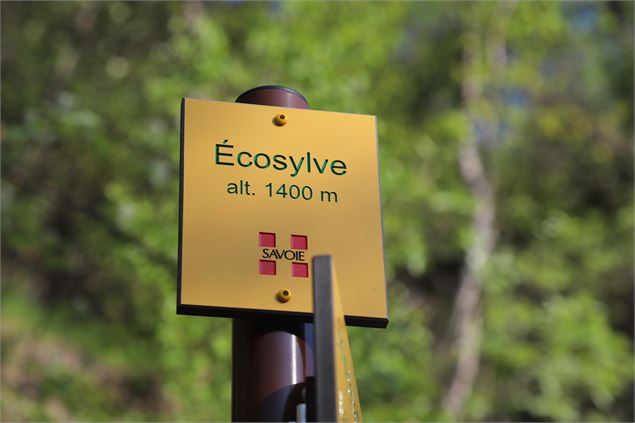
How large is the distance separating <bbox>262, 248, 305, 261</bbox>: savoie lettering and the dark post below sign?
0.51 feet

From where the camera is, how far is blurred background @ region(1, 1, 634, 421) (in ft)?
26.4

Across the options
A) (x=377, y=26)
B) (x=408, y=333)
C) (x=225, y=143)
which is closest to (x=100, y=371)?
(x=408, y=333)

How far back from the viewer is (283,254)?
2213 mm

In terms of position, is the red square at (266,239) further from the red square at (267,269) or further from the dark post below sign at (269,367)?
the dark post below sign at (269,367)

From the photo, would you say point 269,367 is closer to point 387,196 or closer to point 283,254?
point 283,254

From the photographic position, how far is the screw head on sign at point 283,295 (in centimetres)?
216

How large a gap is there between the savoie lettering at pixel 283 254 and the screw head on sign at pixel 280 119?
0.39 metres

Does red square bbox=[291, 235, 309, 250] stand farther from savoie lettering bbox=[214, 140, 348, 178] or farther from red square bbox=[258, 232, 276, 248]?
savoie lettering bbox=[214, 140, 348, 178]

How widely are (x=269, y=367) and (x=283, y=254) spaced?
0.28 metres

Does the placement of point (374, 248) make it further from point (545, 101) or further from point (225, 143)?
point (545, 101)

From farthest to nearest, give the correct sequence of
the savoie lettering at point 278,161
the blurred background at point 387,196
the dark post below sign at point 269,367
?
the blurred background at point 387,196, the savoie lettering at point 278,161, the dark post below sign at point 269,367

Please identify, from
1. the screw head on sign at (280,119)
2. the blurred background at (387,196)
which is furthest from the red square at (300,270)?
the blurred background at (387,196)

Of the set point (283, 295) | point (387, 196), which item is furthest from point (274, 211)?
point (387, 196)

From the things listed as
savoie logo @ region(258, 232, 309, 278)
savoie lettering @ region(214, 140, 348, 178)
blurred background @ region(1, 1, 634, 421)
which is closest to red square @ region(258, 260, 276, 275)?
savoie logo @ region(258, 232, 309, 278)
